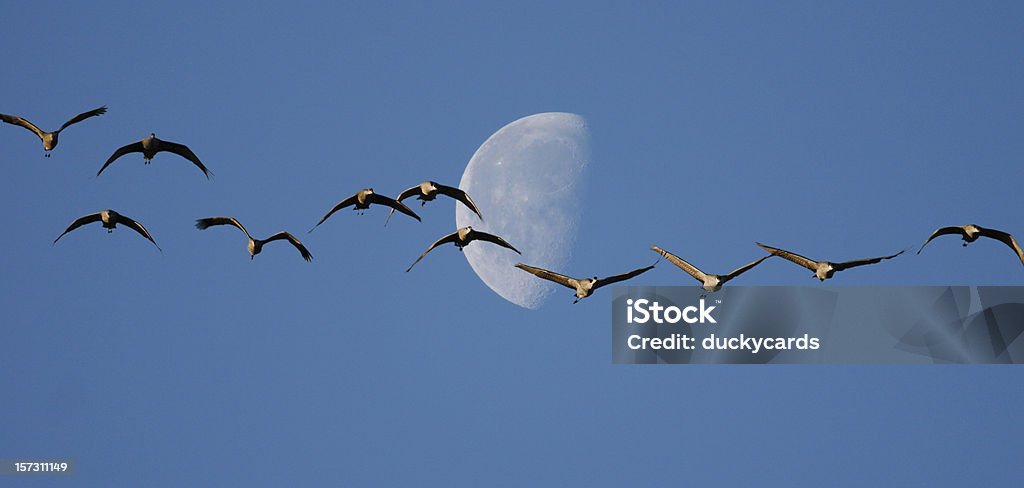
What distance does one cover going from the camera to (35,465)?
99.4m

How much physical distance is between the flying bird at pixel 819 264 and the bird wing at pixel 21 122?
2781cm

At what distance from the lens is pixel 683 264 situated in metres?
73.7

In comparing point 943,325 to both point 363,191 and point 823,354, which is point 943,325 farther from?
point 363,191

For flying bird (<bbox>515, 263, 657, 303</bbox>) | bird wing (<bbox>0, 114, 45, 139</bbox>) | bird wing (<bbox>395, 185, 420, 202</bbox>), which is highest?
bird wing (<bbox>0, 114, 45, 139</bbox>)

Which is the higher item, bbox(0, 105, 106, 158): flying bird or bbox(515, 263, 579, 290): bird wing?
bbox(0, 105, 106, 158): flying bird

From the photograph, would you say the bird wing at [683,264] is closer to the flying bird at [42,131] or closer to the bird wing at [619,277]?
the bird wing at [619,277]

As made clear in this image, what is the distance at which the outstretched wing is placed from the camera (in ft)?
230

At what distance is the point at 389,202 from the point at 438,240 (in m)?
2.38

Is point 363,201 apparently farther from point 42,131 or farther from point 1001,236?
point 1001,236

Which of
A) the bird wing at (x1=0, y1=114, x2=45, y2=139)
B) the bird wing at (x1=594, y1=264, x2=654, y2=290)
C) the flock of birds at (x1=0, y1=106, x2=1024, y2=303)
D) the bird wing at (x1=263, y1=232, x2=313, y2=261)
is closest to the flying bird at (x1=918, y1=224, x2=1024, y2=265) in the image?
the flock of birds at (x1=0, y1=106, x2=1024, y2=303)

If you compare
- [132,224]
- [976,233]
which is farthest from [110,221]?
[976,233]

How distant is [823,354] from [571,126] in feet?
55.1

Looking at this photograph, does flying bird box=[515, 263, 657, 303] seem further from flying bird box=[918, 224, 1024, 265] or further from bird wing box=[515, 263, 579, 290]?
flying bird box=[918, 224, 1024, 265]

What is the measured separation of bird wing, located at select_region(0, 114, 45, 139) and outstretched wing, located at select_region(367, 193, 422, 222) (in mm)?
12927
